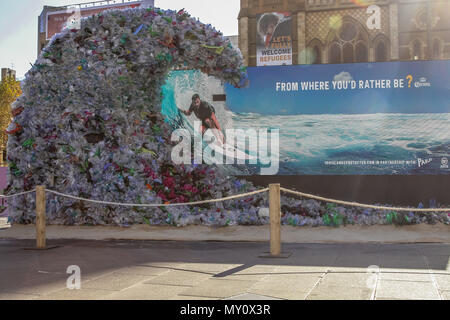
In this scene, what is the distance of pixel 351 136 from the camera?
406 inches

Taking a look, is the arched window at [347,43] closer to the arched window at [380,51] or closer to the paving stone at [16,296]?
the arched window at [380,51]

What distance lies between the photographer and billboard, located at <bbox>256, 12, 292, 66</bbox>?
35750 mm

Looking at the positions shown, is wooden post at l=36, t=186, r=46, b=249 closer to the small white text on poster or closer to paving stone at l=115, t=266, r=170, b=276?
paving stone at l=115, t=266, r=170, b=276

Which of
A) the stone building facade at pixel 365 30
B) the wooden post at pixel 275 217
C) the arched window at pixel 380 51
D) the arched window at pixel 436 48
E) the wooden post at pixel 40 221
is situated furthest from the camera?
the arched window at pixel 436 48

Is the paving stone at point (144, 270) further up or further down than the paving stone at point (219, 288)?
further down

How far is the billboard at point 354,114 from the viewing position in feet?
33.0

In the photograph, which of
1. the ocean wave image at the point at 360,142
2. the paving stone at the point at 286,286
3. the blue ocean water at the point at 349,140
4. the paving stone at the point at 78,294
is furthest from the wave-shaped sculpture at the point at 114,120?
the paving stone at the point at 78,294

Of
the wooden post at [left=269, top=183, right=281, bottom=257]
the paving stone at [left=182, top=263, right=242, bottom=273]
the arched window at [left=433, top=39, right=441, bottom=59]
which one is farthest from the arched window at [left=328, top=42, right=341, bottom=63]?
the paving stone at [left=182, top=263, right=242, bottom=273]

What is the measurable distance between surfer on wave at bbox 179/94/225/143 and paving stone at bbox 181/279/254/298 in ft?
18.8

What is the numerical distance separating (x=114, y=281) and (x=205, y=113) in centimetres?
587

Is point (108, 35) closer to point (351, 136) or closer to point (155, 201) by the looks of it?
point (155, 201)

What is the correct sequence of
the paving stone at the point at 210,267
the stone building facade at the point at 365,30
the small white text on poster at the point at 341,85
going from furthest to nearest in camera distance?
1. the stone building facade at the point at 365,30
2. the small white text on poster at the point at 341,85
3. the paving stone at the point at 210,267

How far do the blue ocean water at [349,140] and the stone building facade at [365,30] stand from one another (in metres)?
25.3

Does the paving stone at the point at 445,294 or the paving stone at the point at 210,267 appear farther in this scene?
the paving stone at the point at 210,267
